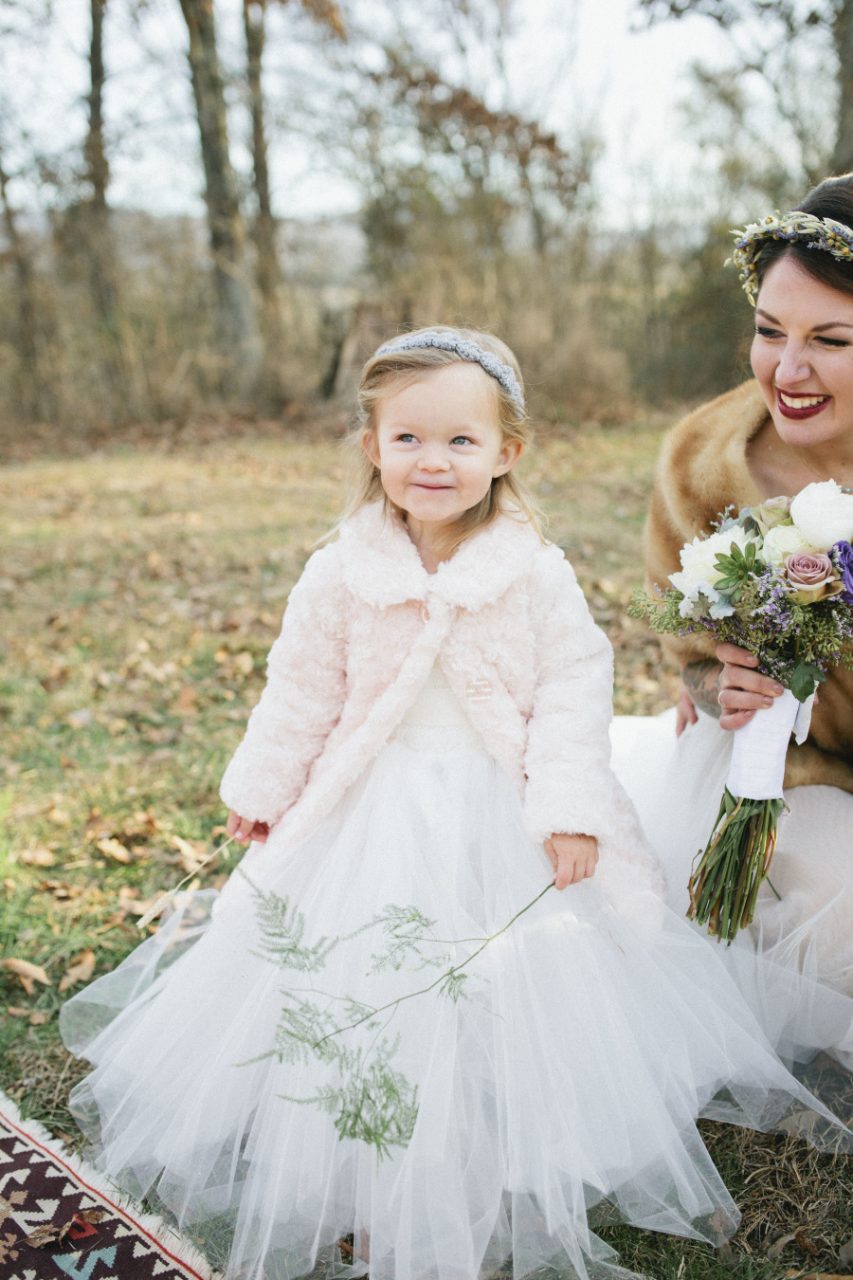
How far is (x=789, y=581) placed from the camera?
2199 millimetres

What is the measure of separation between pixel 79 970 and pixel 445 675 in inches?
64.7

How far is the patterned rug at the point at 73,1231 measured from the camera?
2.29 m

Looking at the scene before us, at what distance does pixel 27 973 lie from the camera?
329 cm

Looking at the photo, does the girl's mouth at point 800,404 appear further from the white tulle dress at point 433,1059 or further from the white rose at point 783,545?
the white tulle dress at point 433,1059

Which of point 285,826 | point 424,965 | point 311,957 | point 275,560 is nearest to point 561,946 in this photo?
point 424,965

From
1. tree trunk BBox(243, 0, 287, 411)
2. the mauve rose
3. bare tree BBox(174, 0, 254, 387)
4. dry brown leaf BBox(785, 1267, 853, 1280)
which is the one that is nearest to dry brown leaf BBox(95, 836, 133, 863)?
dry brown leaf BBox(785, 1267, 853, 1280)

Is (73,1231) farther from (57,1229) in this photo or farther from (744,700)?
(744,700)

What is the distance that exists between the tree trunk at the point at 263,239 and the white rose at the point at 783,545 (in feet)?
48.2

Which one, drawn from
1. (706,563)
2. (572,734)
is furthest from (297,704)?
(706,563)

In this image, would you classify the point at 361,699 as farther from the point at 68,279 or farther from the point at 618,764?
the point at 68,279

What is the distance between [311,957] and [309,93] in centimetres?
1769

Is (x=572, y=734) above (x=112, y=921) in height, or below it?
above

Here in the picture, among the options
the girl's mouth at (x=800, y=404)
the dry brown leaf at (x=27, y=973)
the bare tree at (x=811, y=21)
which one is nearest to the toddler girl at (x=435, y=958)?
the dry brown leaf at (x=27, y=973)

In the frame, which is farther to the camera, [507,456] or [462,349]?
[507,456]
